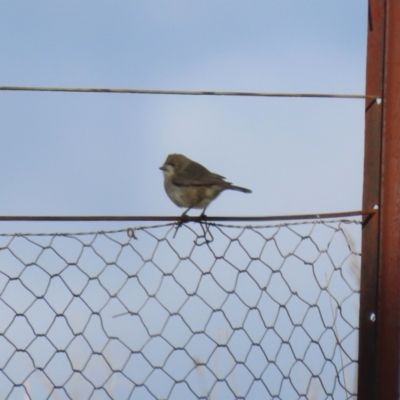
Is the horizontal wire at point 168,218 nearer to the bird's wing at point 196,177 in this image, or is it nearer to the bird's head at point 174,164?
the bird's wing at point 196,177

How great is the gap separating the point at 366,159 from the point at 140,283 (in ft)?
2.77

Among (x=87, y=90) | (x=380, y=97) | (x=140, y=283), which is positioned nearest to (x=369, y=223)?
(x=380, y=97)

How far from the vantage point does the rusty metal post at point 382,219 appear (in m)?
2.68

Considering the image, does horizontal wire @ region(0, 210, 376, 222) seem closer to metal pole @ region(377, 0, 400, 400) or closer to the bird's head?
metal pole @ region(377, 0, 400, 400)

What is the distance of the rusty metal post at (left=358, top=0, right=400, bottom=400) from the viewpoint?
105 inches

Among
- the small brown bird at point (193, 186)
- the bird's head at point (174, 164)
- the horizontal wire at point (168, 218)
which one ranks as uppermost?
the bird's head at point (174, 164)

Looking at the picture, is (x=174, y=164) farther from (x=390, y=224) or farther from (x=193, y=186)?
(x=390, y=224)

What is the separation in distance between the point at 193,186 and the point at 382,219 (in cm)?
261

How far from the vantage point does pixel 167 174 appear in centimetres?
561

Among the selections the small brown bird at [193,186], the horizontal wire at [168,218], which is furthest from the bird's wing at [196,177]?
the horizontal wire at [168,218]

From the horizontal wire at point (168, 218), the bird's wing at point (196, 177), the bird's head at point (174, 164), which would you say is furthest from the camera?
the bird's head at point (174, 164)

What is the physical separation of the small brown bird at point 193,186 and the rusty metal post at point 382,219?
2.20 metres

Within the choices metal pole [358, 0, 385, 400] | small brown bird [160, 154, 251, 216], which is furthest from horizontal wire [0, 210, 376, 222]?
small brown bird [160, 154, 251, 216]

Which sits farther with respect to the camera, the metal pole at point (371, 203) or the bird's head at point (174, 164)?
the bird's head at point (174, 164)
